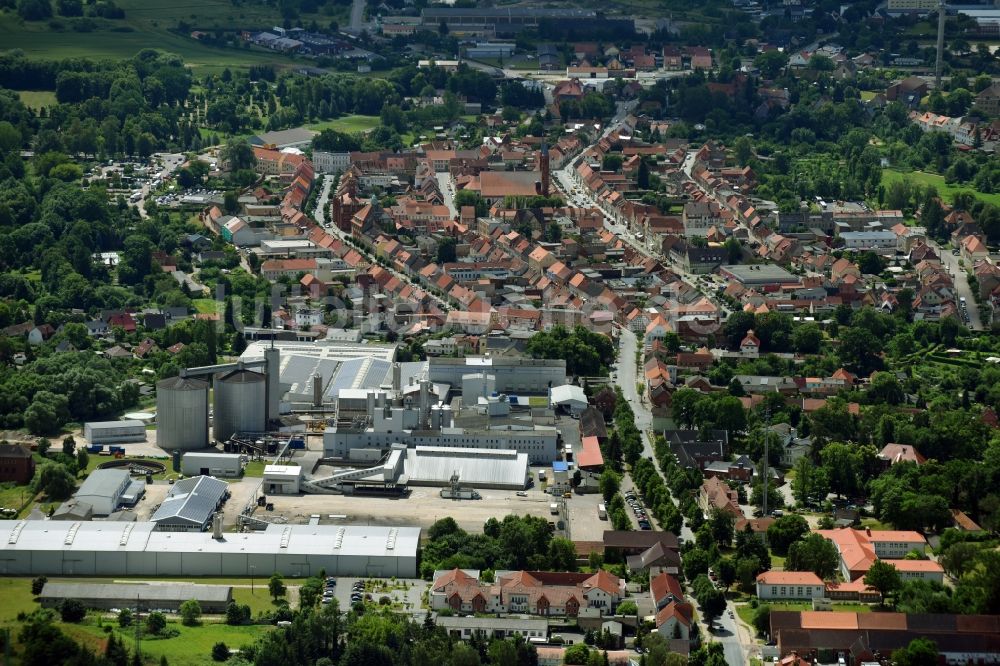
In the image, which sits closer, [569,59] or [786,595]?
[786,595]

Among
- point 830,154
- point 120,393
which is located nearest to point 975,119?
point 830,154

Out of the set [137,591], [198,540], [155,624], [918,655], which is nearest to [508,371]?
[198,540]

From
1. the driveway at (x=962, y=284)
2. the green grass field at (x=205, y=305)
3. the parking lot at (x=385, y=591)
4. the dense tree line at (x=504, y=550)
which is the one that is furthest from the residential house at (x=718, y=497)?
the green grass field at (x=205, y=305)

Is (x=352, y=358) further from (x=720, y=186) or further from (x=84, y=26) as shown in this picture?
(x=84, y=26)

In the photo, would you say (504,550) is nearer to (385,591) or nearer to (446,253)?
(385,591)

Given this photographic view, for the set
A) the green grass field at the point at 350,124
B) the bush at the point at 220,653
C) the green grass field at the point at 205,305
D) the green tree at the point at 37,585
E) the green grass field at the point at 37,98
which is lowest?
the green grass field at the point at 205,305

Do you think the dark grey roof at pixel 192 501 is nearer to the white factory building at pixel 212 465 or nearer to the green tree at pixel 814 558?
the white factory building at pixel 212 465
